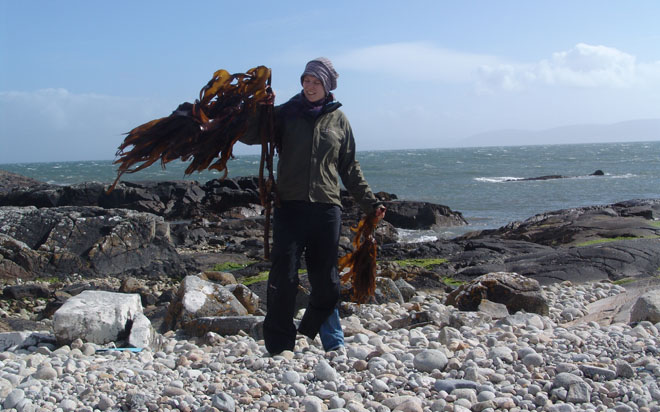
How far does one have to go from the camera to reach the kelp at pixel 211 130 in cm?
429

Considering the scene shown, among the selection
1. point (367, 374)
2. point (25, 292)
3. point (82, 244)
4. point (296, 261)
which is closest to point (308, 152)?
point (296, 261)

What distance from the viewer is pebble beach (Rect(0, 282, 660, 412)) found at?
11.5 ft

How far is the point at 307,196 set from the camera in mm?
4457

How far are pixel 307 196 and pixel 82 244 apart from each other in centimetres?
857

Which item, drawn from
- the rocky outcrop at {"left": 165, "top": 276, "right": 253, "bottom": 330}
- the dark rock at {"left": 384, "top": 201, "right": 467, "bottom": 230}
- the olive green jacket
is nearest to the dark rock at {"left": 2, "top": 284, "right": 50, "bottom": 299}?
the rocky outcrop at {"left": 165, "top": 276, "right": 253, "bottom": 330}

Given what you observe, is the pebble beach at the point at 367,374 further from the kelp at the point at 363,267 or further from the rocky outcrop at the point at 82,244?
the rocky outcrop at the point at 82,244

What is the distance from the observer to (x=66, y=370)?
422 centimetres

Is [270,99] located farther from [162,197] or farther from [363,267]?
[162,197]

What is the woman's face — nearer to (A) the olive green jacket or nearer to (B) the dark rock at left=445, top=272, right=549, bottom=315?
(A) the olive green jacket

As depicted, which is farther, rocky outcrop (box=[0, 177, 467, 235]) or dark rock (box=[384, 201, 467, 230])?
rocky outcrop (box=[0, 177, 467, 235])

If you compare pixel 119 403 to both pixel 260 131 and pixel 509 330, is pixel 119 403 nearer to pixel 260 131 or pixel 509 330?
pixel 260 131

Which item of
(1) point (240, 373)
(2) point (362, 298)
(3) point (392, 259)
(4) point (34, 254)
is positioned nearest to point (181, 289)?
(2) point (362, 298)

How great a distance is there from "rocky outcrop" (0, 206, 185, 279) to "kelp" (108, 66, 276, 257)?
7.59m

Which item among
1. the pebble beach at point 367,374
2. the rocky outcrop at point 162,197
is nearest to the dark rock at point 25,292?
the pebble beach at point 367,374
